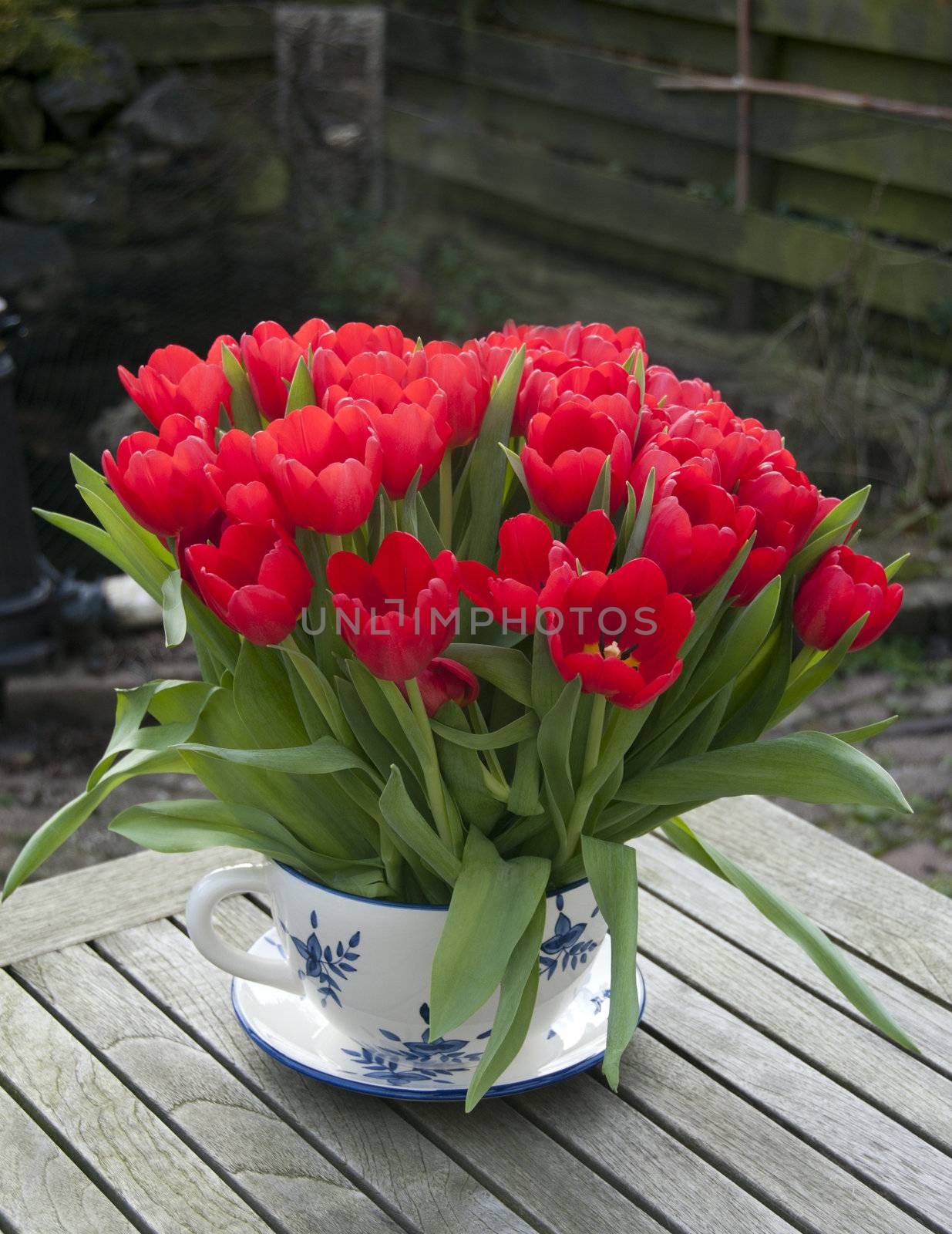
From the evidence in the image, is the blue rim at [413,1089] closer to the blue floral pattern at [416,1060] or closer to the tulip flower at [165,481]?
the blue floral pattern at [416,1060]

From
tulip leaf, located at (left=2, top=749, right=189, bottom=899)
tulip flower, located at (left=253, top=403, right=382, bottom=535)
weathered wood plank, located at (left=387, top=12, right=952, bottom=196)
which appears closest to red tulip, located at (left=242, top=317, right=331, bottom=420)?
tulip flower, located at (left=253, top=403, right=382, bottom=535)

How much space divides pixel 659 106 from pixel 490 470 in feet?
11.9

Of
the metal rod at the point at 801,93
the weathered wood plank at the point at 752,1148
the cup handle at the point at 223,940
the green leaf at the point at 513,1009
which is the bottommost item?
the weathered wood plank at the point at 752,1148

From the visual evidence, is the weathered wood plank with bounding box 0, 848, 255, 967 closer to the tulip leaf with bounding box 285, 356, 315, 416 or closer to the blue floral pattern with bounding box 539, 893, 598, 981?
the blue floral pattern with bounding box 539, 893, 598, 981

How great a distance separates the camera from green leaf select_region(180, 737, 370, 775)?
75 cm

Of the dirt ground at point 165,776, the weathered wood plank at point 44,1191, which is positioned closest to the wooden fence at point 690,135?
the dirt ground at point 165,776

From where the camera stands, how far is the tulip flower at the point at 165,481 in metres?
0.73

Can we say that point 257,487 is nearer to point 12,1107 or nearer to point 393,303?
point 12,1107

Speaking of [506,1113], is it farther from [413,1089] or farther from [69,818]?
[69,818]

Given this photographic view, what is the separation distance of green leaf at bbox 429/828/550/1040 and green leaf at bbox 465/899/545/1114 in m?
0.01

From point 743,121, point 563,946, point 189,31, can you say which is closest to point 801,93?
point 743,121

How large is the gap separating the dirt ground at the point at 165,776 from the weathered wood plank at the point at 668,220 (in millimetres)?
1019

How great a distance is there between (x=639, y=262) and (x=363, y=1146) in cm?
391

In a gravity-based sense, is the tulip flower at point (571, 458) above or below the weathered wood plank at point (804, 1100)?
above
